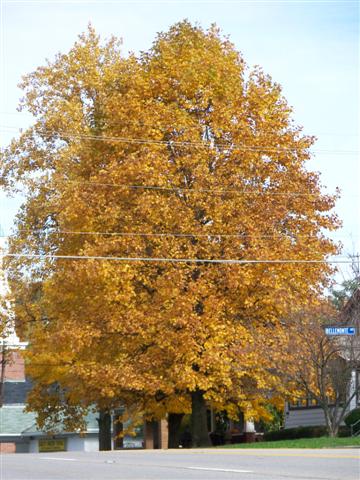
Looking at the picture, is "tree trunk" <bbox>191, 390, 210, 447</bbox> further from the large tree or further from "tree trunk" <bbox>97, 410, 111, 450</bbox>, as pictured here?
"tree trunk" <bbox>97, 410, 111, 450</bbox>

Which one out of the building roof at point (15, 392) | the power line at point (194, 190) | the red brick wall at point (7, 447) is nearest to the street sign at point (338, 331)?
the power line at point (194, 190)

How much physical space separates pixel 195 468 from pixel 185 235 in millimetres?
16783

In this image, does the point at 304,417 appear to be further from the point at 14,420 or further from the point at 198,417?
the point at 14,420

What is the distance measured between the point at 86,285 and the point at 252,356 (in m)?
5.70

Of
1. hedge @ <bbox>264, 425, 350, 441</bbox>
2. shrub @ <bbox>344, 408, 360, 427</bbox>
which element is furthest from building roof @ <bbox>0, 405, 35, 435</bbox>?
shrub @ <bbox>344, 408, 360, 427</bbox>

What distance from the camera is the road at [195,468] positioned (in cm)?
1466

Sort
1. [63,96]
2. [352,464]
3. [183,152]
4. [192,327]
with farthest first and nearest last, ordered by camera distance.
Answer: [63,96] → [183,152] → [192,327] → [352,464]

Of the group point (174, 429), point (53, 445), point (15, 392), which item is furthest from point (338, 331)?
point (15, 392)

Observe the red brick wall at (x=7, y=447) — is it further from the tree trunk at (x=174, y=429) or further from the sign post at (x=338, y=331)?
the sign post at (x=338, y=331)

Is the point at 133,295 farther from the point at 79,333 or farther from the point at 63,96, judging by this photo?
the point at 63,96

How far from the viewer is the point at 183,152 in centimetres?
3425

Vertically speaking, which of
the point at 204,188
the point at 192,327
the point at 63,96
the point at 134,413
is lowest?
the point at 134,413

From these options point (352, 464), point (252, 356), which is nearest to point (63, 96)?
point (252, 356)

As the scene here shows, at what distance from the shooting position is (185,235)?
3297cm
